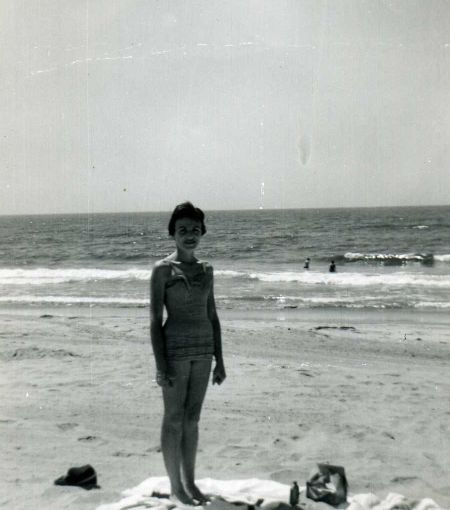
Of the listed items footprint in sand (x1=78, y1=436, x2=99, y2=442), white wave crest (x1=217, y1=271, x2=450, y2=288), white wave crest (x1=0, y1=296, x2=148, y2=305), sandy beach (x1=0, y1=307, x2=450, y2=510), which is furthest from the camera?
white wave crest (x1=217, y1=271, x2=450, y2=288)

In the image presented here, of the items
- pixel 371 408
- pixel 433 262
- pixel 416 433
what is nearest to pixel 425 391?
pixel 371 408

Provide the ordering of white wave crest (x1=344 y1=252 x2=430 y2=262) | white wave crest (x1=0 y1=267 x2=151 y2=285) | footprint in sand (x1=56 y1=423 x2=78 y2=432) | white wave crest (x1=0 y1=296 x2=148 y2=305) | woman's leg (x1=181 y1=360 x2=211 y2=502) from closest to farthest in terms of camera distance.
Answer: woman's leg (x1=181 y1=360 x2=211 y2=502) < footprint in sand (x1=56 y1=423 x2=78 y2=432) < white wave crest (x1=0 y1=296 x2=148 y2=305) < white wave crest (x1=0 y1=267 x2=151 y2=285) < white wave crest (x1=344 y1=252 x2=430 y2=262)

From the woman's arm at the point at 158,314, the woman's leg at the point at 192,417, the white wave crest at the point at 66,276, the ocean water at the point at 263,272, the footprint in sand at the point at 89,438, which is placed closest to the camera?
the woman's arm at the point at 158,314

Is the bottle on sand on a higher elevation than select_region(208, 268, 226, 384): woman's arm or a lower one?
lower

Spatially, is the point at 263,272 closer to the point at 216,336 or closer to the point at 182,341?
the point at 216,336

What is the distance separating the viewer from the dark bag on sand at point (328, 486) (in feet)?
11.8

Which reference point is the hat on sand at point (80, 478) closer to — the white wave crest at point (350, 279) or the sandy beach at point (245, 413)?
the sandy beach at point (245, 413)

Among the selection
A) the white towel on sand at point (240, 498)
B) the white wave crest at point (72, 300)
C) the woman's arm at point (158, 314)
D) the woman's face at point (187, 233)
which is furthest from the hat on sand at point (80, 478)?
the white wave crest at point (72, 300)

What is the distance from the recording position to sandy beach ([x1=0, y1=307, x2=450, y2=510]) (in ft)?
13.4

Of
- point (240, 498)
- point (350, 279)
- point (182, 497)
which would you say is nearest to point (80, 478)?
point (182, 497)

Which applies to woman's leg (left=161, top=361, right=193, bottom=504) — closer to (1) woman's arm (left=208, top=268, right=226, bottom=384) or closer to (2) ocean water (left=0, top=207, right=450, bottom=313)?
(1) woman's arm (left=208, top=268, right=226, bottom=384)

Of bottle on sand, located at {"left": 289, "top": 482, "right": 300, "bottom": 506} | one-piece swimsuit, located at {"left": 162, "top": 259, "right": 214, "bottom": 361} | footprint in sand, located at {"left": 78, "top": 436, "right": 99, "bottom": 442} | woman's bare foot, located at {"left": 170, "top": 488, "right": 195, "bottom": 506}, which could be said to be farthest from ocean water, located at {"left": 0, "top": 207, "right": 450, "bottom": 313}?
one-piece swimsuit, located at {"left": 162, "top": 259, "right": 214, "bottom": 361}

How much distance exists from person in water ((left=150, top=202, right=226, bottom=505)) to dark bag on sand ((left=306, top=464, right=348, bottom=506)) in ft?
2.67

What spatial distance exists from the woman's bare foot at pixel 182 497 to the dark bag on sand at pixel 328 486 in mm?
864
